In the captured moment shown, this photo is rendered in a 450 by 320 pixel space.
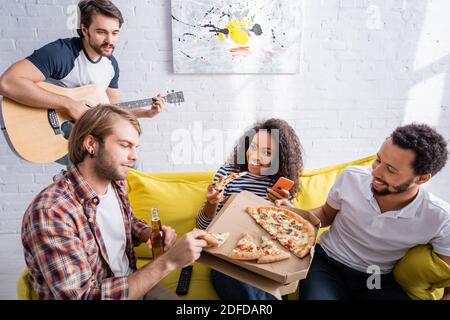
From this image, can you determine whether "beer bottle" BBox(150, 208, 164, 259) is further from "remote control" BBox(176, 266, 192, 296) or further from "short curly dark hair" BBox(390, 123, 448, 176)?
"short curly dark hair" BBox(390, 123, 448, 176)

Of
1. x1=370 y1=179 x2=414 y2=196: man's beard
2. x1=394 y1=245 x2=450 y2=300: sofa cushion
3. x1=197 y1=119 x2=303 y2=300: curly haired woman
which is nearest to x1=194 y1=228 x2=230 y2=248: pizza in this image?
x1=197 y1=119 x2=303 y2=300: curly haired woman

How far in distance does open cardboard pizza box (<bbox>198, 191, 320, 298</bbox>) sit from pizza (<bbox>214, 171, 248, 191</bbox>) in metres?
0.12

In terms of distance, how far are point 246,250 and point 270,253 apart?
0.10 meters

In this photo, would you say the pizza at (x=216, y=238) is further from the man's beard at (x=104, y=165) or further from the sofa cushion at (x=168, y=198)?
the sofa cushion at (x=168, y=198)

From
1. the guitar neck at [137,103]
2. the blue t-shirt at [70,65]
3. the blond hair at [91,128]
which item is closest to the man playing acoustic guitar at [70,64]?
the blue t-shirt at [70,65]

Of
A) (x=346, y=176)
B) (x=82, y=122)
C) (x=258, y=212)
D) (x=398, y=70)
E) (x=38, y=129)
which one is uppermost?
(x=398, y=70)

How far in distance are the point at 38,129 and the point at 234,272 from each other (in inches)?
64.7

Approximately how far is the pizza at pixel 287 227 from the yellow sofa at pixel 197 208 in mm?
429

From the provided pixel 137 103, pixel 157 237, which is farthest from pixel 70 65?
pixel 157 237

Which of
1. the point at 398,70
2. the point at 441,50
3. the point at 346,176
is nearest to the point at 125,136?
the point at 346,176

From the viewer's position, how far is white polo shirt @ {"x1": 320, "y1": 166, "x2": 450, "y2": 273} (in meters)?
1.52

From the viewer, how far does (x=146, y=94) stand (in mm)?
2816

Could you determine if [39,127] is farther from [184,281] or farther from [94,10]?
[184,281]

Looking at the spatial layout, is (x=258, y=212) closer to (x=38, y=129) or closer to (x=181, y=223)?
(x=181, y=223)
